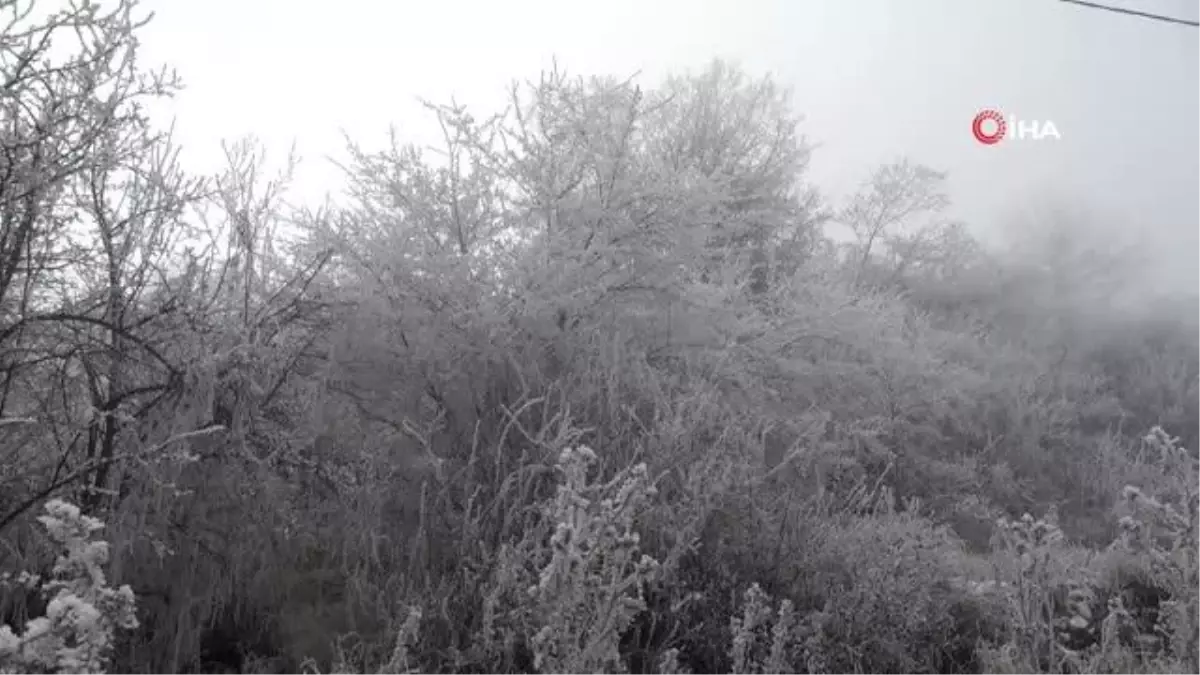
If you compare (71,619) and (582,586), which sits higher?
(71,619)

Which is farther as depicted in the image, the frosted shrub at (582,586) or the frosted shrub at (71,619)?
the frosted shrub at (582,586)

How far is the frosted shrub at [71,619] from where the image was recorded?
147 centimetres

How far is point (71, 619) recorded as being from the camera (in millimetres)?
1472

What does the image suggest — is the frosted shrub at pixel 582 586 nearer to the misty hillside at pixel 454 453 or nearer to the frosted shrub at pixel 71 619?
the misty hillside at pixel 454 453

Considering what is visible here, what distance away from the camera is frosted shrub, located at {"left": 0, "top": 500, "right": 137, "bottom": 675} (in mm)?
1475

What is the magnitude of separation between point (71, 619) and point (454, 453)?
10.1ft

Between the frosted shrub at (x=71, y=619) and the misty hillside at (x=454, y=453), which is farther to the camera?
the misty hillside at (x=454, y=453)

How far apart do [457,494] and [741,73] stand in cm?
1220

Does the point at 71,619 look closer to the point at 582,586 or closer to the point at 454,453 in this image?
the point at 582,586

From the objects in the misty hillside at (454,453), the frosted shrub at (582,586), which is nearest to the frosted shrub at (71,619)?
the misty hillside at (454,453)

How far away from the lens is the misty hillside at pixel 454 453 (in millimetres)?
3117

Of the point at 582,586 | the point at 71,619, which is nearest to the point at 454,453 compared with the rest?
the point at 582,586

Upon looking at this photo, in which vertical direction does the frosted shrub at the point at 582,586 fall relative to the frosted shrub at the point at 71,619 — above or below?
below

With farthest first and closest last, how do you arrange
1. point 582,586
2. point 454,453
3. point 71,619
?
point 454,453, point 582,586, point 71,619
